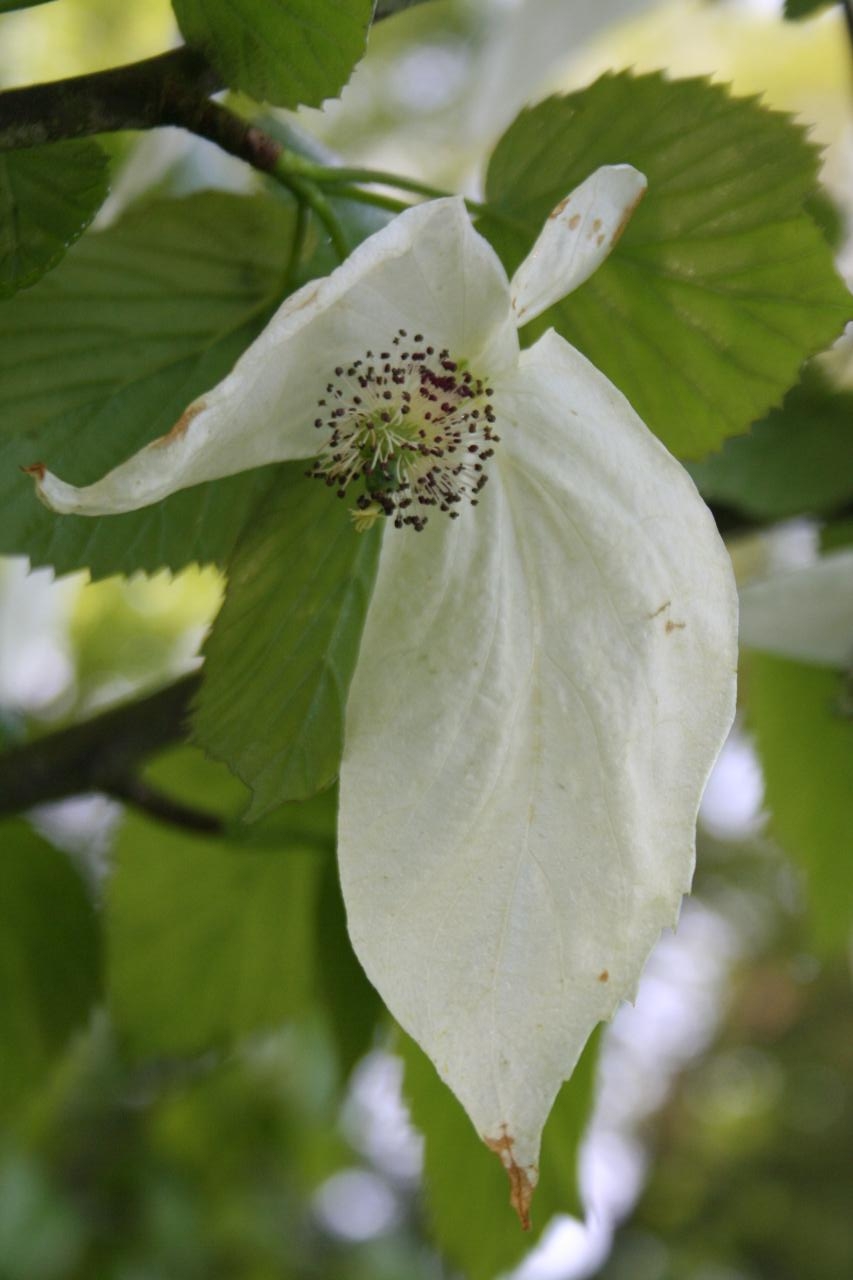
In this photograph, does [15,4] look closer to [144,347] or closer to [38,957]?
[144,347]

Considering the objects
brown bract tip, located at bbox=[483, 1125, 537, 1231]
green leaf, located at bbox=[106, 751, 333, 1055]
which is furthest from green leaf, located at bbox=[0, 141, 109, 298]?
green leaf, located at bbox=[106, 751, 333, 1055]

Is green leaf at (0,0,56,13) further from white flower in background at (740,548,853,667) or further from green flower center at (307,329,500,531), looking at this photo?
white flower in background at (740,548,853,667)

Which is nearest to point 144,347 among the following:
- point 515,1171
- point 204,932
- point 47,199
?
point 47,199

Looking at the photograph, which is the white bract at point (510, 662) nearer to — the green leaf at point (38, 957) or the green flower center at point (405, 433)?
the green flower center at point (405, 433)

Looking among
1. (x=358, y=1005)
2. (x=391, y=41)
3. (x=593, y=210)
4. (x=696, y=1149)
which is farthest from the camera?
(x=696, y=1149)

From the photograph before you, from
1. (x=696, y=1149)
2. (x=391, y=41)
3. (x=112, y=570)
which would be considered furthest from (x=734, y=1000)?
(x=112, y=570)

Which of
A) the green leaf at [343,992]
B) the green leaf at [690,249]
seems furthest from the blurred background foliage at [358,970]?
the green leaf at [690,249]

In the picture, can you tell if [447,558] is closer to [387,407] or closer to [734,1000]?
[387,407]
